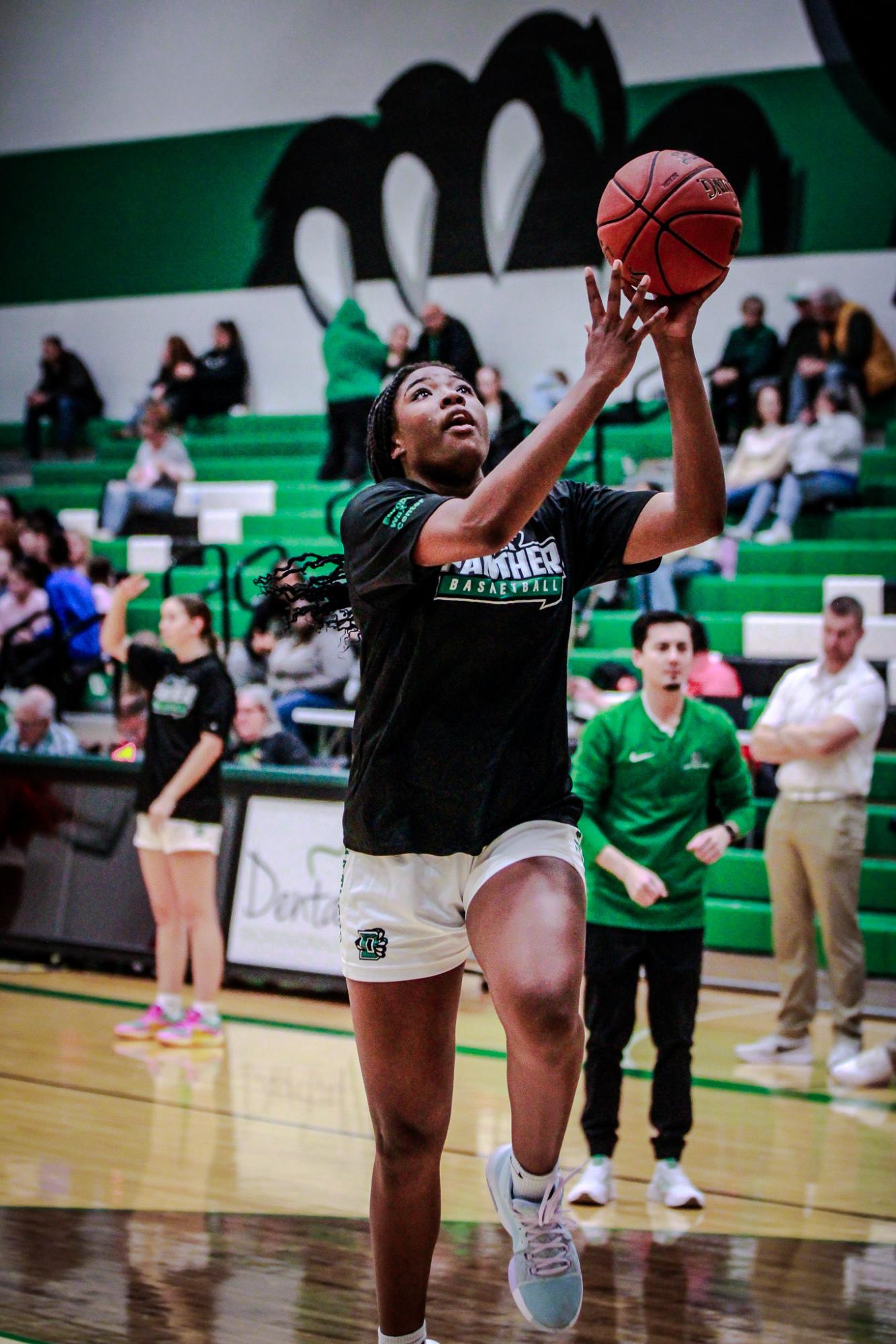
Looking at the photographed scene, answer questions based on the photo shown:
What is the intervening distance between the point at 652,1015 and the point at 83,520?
1040 cm

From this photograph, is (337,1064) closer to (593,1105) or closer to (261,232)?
(593,1105)

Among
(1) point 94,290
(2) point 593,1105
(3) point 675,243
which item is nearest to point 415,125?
(1) point 94,290

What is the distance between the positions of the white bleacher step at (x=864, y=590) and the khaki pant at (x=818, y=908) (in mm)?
3366

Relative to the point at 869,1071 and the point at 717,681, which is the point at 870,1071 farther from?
the point at 717,681

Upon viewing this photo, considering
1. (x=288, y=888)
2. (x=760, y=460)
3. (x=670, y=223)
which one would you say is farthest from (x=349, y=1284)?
(x=760, y=460)

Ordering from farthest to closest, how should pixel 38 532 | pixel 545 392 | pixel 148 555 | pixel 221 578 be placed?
1. pixel 148 555
2. pixel 545 392
3. pixel 38 532
4. pixel 221 578

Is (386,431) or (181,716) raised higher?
(386,431)

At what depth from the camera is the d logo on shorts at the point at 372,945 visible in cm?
297

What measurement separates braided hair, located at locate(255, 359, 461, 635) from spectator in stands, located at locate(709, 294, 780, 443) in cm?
893

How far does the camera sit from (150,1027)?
23.1ft

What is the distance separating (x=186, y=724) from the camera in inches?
271

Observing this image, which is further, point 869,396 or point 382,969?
point 869,396

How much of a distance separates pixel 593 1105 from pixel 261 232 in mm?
12753

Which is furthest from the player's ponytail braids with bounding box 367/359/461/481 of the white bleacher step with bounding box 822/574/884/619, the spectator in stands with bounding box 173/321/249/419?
the spectator in stands with bounding box 173/321/249/419
